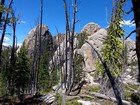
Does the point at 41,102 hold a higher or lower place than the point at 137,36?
lower

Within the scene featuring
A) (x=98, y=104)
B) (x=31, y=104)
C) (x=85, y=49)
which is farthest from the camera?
(x=85, y=49)

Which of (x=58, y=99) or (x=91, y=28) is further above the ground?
(x=91, y=28)

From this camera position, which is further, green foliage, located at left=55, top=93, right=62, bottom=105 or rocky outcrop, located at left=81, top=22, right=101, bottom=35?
rocky outcrop, located at left=81, top=22, right=101, bottom=35

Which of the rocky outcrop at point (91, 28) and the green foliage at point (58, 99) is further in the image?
the rocky outcrop at point (91, 28)

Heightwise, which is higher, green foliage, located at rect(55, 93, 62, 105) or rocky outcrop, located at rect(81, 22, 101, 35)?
rocky outcrop, located at rect(81, 22, 101, 35)

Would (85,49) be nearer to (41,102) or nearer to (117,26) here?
(117,26)

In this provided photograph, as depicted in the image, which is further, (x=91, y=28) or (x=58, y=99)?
(x=91, y=28)

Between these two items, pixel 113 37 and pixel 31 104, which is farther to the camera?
pixel 113 37

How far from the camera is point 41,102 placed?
53.4ft

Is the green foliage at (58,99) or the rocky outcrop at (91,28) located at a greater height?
the rocky outcrop at (91,28)

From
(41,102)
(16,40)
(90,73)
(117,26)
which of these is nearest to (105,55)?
(117,26)

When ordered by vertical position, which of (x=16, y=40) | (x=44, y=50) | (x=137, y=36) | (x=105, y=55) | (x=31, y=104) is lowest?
(x=31, y=104)

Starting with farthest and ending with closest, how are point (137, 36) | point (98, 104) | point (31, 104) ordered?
point (31, 104) < point (98, 104) < point (137, 36)

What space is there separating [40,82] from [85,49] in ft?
45.3
